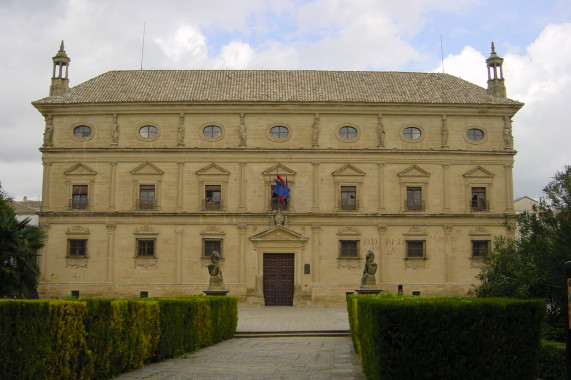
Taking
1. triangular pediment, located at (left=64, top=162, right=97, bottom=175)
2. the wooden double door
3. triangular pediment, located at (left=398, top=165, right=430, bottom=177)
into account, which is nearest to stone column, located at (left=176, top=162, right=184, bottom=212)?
triangular pediment, located at (left=64, top=162, right=97, bottom=175)

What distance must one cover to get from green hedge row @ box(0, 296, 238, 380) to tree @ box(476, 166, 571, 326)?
9.87 m

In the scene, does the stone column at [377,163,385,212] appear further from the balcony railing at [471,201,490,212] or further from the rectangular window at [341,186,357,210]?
the balcony railing at [471,201,490,212]

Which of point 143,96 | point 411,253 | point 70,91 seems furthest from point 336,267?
point 70,91

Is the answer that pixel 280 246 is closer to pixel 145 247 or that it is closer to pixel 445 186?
pixel 145 247

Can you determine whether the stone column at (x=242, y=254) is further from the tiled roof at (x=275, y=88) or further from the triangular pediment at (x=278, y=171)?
the tiled roof at (x=275, y=88)

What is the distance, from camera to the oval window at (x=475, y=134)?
38.9 metres

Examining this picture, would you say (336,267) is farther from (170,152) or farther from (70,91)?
(70,91)

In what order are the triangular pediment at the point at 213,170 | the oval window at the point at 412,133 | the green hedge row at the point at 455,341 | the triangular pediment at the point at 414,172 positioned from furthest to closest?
the oval window at the point at 412,133, the triangular pediment at the point at 414,172, the triangular pediment at the point at 213,170, the green hedge row at the point at 455,341

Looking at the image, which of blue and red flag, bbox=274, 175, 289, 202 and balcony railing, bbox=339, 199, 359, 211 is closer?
blue and red flag, bbox=274, 175, 289, 202

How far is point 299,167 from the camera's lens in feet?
125

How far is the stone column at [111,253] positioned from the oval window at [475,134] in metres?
22.9

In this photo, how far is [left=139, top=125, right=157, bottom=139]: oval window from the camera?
38484mm

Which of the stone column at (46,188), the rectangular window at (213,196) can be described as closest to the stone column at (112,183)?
the stone column at (46,188)

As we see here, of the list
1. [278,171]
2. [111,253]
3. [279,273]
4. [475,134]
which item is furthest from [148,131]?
[475,134]
